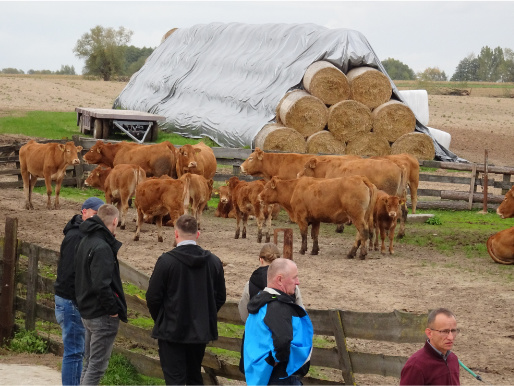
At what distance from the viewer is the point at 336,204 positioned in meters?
14.8

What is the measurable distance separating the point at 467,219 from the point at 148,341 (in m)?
12.7

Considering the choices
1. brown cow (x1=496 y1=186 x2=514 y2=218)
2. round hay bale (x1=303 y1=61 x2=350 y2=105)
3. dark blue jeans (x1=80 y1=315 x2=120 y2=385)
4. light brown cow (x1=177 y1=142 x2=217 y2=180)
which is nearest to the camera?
dark blue jeans (x1=80 y1=315 x2=120 y2=385)

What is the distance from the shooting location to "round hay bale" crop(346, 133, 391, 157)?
26234 millimetres

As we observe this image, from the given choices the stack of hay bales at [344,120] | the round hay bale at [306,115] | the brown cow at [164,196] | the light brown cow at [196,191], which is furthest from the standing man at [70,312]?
the round hay bale at [306,115]

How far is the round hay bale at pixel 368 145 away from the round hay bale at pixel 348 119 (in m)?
0.19

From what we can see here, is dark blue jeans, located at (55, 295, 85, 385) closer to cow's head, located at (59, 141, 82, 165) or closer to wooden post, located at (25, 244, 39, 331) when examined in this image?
wooden post, located at (25, 244, 39, 331)

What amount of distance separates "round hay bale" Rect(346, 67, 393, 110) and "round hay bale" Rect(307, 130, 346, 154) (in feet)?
5.28

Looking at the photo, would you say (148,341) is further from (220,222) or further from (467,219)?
(467,219)

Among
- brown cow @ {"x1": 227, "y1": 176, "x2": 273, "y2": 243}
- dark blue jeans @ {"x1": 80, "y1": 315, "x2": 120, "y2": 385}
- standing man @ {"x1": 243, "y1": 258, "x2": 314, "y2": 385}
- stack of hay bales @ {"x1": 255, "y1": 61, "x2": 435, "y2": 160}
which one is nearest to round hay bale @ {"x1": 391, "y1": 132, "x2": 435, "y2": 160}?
stack of hay bales @ {"x1": 255, "y1": 61, "x2": 435, "y2": 160}

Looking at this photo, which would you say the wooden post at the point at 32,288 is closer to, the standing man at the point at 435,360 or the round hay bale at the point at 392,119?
the standing man at the point at 435,360

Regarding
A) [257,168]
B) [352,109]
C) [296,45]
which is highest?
[296,45]

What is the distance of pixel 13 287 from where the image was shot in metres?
9.74

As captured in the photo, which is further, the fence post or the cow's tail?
the cow's tail

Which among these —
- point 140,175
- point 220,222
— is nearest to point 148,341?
point 140,175
